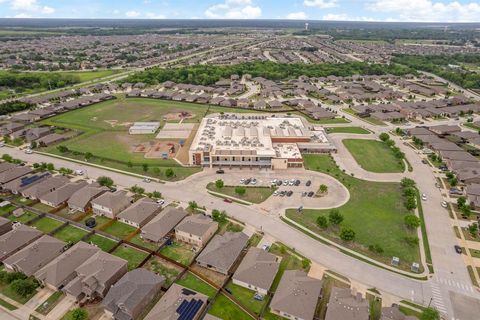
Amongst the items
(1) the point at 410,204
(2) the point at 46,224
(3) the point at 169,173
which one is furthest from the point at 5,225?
(1) the point at 410,204

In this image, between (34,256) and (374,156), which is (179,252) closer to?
(34,256)

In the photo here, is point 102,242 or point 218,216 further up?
point 218,216

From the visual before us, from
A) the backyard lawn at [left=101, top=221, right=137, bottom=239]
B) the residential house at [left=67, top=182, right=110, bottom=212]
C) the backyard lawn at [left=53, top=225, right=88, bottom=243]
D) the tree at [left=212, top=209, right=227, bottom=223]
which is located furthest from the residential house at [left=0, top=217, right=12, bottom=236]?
the tree at [left=212, top=209, right=227, bottom=223]

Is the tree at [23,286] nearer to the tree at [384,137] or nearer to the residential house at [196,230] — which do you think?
the residential house at [196,230]

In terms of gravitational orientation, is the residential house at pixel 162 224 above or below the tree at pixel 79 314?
above

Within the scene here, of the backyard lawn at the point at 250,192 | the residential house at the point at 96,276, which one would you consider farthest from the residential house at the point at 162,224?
the backyard lawn at the point at 250,192

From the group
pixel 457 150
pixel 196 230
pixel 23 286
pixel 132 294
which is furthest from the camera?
pixel 457 150
